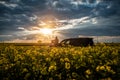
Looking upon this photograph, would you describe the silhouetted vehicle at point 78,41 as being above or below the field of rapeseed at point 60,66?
above

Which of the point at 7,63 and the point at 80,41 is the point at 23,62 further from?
the point at 80,41

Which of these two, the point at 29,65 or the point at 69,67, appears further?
the point at 29,65

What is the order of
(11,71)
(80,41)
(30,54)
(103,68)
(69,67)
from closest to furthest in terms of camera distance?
(103,68) < (69,67) < (11,71) < (30,54) < (80,41)

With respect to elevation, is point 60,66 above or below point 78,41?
below

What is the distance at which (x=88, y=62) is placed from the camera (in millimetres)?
9414

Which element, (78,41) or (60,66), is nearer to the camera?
(60,66)

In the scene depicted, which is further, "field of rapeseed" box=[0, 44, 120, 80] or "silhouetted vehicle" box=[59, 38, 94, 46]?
"silhouetted vehicle" box=[59, 38, 94, 46]

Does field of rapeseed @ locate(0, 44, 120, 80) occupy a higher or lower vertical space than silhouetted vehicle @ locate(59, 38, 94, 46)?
lower

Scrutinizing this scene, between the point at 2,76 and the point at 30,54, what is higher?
the point at 30,54

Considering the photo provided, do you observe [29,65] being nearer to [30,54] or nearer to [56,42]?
[30,54]

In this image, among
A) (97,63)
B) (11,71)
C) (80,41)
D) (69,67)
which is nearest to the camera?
(69,67)

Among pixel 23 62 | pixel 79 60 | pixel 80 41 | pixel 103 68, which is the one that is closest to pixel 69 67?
pixel 79 60

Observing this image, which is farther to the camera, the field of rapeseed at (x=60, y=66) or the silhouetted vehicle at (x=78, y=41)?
the silhouetted vehicle at (x=78, y=41)

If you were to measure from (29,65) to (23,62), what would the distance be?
1.96 ft
